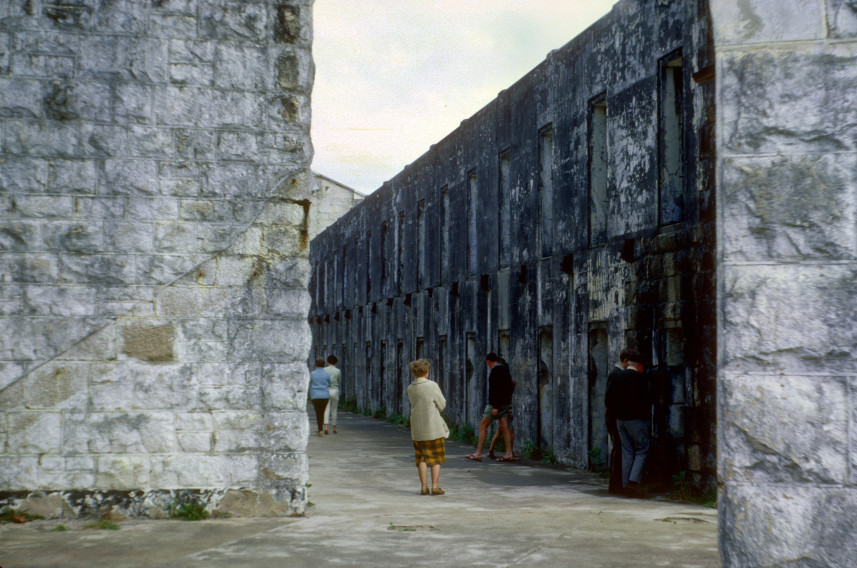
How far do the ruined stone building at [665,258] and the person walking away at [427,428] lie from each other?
9.95 feet

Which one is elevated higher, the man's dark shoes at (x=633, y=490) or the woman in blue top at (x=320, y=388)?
the woman in blue top at (x=320, y=388)

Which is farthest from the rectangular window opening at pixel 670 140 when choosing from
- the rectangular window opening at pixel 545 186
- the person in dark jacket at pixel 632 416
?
the rectangular window opening at pixel 545 186

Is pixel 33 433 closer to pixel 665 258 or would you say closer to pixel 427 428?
pixel 427 428

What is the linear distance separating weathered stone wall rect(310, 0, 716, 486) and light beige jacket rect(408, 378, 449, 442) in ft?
10.1

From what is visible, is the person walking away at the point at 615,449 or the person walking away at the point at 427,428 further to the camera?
the person walking away at the point at 615,449

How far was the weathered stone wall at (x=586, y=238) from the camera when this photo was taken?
13.5 meters

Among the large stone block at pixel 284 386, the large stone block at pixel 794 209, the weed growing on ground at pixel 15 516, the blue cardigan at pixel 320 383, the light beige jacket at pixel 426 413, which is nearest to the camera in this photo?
the large stone block at pixel 794 209

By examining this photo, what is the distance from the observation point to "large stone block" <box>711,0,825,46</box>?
3.63 meters

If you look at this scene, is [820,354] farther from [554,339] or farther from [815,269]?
[554,339]

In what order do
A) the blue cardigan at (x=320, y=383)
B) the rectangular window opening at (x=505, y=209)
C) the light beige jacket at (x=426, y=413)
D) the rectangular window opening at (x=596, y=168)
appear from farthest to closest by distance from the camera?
1. the blue cardigan at (x=320, y=383)
2. the rectangular window opening at (x=505, y=209)
3. the rectangular window opening at (x=596, y=168)
4. the light beige jacket at (x=426, y=413)

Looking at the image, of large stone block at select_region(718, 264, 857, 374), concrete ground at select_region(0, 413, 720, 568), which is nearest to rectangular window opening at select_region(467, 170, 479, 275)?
concrete ground at select_region(0, 413, 720, 568)

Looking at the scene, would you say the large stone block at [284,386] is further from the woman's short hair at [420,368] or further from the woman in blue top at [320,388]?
the woman in blue top at [320,388]

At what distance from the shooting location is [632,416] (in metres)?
13.2

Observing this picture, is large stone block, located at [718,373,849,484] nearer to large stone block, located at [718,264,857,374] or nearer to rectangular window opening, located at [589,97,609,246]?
large stone block, located at [718,264,857,374]
